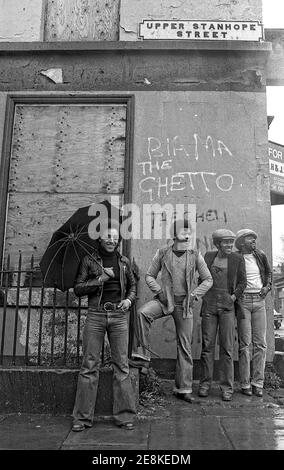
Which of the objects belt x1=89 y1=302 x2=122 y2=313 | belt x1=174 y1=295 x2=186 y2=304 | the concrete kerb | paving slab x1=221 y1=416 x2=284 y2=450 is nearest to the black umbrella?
belt x1=89 y1=302 x2=122 y2=313

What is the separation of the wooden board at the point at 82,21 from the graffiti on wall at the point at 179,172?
2.34m

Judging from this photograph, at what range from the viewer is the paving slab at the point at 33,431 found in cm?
375

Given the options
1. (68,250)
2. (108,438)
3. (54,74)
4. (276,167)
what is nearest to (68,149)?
(54,74)

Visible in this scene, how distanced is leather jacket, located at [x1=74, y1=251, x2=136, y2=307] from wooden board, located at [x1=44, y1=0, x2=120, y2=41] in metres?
4.66

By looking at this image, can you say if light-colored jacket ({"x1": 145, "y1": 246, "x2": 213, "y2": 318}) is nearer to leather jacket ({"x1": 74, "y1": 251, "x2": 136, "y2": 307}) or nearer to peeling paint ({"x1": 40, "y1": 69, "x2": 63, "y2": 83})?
leather jacket ({"x1": 74, "y1": 251, "x2": 136, "y2": 307})

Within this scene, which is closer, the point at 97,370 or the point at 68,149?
the point at 97,370

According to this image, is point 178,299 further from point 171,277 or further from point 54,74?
point 54,74

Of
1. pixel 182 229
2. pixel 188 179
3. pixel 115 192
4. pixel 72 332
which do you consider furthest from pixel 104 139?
pixel 72 332

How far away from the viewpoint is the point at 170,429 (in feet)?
13.6

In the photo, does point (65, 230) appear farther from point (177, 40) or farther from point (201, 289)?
point (177, 40)

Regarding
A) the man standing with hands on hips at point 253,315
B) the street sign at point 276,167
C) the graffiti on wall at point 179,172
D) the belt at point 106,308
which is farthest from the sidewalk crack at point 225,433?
the street sign at point 276,167

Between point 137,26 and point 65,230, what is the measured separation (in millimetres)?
4375

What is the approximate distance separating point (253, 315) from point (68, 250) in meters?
2.60
